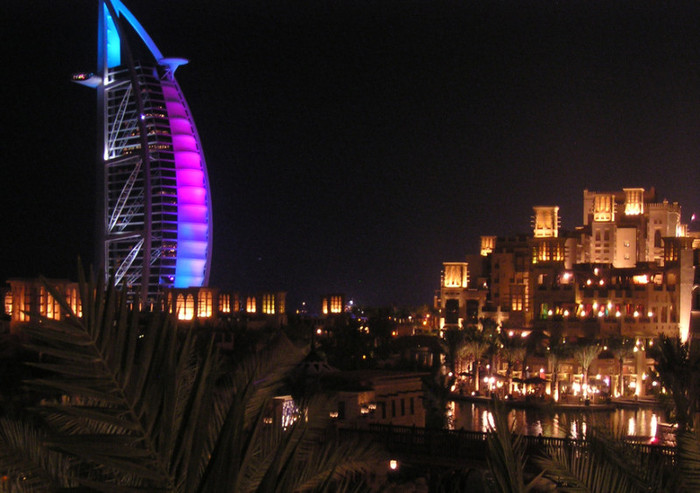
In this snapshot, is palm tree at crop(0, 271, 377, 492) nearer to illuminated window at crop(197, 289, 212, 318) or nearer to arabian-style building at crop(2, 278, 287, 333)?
arabian-style building at crop(2, 278, 287, 333)

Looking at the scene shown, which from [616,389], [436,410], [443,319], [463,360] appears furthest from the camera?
[443,319]

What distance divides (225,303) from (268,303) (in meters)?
3.42

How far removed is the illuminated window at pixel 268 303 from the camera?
213 ft

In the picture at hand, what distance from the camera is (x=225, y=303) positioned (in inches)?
2495

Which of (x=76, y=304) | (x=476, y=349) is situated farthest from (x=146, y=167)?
(x=76, y=304)

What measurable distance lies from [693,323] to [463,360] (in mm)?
18173

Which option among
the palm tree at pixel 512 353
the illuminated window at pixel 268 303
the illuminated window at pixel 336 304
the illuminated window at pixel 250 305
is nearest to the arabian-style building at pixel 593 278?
the palm tree at pixel 512 353

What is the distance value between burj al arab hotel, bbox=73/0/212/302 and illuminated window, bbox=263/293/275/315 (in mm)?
4556

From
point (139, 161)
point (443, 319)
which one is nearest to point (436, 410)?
point (139, 161)

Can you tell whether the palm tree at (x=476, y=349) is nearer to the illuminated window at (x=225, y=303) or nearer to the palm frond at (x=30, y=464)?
the illuminated window at (x=225, y=303)

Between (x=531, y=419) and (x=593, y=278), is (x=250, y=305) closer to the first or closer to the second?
(x=531, y=419)

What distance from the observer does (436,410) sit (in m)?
31.4

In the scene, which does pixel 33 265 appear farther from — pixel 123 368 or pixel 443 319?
pixel 123 368

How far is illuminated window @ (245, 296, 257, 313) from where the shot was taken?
64.4m
